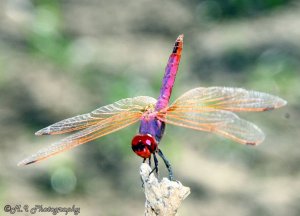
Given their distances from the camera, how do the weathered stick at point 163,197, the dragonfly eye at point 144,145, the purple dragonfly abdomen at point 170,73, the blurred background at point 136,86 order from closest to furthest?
the weathered stick at point 163,197 < the dragonfly eye at point 144,145 < the purple dragonfly abdomen at point 170,73 < the blurred background at point 136,86

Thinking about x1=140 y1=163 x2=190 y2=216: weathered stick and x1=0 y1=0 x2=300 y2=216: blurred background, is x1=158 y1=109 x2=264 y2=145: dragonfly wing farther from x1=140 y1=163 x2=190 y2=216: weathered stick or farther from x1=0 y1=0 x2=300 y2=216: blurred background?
x1=0 y1=0 x2=300 y2=216: blurred background

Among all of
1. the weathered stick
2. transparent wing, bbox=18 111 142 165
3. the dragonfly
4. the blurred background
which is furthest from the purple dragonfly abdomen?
the blurred background

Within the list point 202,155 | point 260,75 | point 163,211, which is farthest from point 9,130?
point 163,211

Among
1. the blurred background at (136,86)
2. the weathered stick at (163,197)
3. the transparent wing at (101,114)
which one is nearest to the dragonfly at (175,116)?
the transparent wing at (101,114)

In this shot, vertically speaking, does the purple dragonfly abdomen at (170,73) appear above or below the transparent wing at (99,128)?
above

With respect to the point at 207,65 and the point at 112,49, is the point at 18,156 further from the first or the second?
the point at 207,65

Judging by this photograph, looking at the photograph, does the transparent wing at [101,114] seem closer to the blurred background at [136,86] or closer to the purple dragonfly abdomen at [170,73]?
the purple dragonfly abdomen at [170,73]
